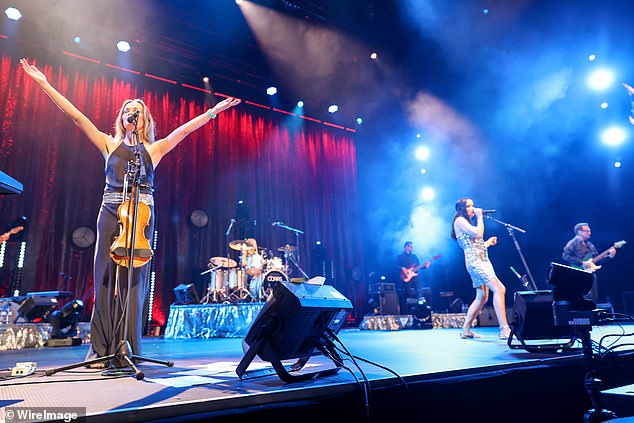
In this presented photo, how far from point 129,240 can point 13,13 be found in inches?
335

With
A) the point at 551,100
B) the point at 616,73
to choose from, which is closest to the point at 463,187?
the point at 551,100

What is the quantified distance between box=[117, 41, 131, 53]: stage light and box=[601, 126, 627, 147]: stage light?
1097 centimetres

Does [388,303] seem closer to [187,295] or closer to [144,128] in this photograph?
[187,295]

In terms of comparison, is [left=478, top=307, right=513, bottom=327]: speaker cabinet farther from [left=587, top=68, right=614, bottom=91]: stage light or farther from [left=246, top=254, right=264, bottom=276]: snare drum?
[left=587, top=68, right=614, bottom=91]: stage light

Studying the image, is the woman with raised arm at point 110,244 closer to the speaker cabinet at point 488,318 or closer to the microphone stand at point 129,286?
the microphone stand at point 129,286

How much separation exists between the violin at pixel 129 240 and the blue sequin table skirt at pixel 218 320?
4779 mm

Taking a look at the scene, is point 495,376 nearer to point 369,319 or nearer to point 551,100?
point 369,319

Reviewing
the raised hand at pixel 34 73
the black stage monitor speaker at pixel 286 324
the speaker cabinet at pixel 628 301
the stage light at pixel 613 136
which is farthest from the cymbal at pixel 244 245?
the stage light at pixel 613 136

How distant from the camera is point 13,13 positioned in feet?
27.1

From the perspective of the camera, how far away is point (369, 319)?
9430 mm

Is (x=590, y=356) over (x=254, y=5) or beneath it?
beneath

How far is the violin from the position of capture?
2.57 metres

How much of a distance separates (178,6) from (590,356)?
30.8 feet

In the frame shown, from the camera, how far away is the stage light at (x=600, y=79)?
9102mm
